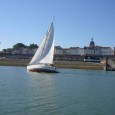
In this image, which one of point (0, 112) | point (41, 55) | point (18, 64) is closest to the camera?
point (0, 112)

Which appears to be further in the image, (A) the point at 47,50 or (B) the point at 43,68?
(A) the point at 47,50

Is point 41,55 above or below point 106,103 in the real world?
above

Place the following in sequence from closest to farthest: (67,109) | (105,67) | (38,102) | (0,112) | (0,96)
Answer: (0,112), (67,109), (38,102), (0,96), (105,67)

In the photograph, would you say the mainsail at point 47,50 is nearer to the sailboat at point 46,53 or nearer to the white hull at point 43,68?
the sailboat at point 46,53

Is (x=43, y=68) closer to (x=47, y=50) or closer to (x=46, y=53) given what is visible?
(x=46, y=53)

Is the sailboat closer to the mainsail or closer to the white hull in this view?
the mainsail

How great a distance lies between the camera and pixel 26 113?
29.4 metres

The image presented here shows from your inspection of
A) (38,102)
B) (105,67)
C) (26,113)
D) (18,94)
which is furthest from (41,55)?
(26,113)

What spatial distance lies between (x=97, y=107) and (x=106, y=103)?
2.87 metres

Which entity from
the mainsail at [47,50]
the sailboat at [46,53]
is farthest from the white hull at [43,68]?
the mainsail at [47,50]

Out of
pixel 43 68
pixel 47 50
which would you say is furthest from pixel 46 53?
pixel 43 68

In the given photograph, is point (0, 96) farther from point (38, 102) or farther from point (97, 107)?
point (97, 107)

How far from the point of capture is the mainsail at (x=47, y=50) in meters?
87.9

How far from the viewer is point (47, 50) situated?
3477 inches
